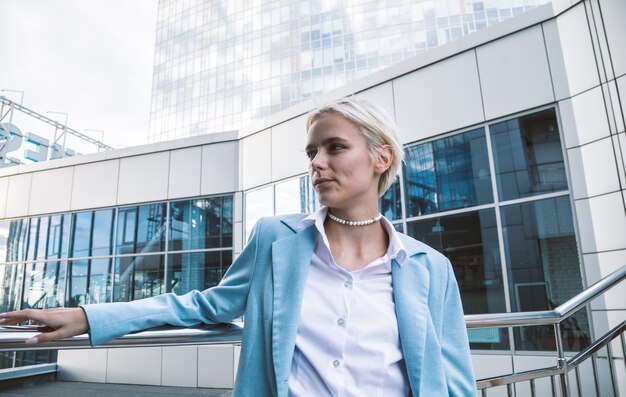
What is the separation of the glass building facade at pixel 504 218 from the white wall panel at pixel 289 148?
2873mm

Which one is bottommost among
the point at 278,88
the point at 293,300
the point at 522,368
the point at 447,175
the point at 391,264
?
the point at 522,368

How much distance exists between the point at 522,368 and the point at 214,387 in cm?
712

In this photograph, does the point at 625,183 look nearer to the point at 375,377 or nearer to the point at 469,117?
the point at 469,117

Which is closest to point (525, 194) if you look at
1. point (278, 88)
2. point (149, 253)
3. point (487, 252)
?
point (487, 252)

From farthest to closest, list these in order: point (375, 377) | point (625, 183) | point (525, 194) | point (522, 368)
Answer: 1. point (525, 194)
2. point (522, 368)
3. point (625, 183)
4. point (375, 377)

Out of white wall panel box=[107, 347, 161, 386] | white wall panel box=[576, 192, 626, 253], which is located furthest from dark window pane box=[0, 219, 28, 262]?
white wall panel box=[576, 192, 626, 253]

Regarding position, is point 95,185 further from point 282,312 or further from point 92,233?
point 282,312

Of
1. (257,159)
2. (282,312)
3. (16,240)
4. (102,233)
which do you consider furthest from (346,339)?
(16,240)

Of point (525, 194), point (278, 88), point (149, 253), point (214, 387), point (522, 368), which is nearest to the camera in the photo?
point (522, 368)

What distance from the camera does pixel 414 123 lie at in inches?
306

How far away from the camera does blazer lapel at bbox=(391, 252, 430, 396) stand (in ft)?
4.08

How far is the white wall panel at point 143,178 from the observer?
465 inches

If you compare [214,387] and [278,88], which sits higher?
[278,88]

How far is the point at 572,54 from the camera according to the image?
6.09m
